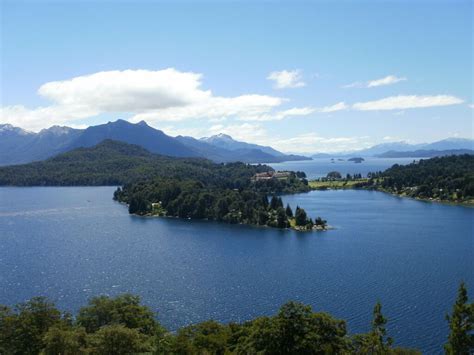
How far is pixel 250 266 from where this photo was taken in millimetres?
80812

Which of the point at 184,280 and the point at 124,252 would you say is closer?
the point at 184,280

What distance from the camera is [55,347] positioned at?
35188 mm

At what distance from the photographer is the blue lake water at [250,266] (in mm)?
58344

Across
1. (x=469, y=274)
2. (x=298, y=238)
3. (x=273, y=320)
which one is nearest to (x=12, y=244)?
(x=298, y=238)

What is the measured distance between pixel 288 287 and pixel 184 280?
16.7 m

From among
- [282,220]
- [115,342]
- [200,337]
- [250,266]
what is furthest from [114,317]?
[282,220]

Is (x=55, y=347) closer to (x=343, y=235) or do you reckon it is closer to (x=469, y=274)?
(x=469, y=274)

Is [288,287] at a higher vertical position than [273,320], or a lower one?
lower

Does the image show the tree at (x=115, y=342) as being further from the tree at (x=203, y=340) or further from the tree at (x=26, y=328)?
the tree at (x=26, y=328)

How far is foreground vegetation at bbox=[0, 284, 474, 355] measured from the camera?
112 feet

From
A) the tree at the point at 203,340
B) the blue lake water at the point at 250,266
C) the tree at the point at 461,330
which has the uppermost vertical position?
the tree at the point at 461,330

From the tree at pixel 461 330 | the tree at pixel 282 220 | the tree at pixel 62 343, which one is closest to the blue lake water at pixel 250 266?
the tree at pixel 282 220

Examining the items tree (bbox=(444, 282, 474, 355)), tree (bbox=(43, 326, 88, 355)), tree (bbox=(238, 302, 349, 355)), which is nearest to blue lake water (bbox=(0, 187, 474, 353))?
tree (bbox=(238, 302, 349, 355))

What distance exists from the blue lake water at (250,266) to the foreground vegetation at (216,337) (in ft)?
43.2
